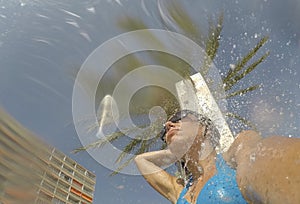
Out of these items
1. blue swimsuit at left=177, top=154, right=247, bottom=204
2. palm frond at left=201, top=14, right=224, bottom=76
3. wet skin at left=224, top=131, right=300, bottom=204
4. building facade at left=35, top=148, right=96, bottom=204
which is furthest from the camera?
building facade at left=35, top=148, right=96, bottom=204

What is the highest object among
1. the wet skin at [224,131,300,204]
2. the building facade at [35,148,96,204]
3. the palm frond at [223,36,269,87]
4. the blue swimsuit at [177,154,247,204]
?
the building facade at [35,148,96,204]

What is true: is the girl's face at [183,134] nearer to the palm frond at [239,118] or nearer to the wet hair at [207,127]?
the wet hair at [207,127]

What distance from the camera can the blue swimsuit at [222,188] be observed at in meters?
1.79

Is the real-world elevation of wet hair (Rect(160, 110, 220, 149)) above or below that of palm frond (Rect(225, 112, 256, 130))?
below

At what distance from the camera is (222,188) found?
74.0 inches

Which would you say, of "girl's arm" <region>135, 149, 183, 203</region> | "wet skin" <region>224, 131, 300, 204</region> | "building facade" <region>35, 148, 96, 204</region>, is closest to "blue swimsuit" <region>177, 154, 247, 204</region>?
"girl's arm" <region>135, 149, 183, 203</region>

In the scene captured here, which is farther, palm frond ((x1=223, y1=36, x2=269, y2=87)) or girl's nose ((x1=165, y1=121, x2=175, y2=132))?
palm frond ((x1=223, y1=36, x2=269, y2=87))

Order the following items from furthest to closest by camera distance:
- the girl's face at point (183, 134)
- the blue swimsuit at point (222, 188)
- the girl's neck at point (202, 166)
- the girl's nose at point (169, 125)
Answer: the girl's nose at point (169, 125) → the girl's face at point (183, 134) → the girl's neck at point (202, 166) → the blue swimsuit at point (222, 188)

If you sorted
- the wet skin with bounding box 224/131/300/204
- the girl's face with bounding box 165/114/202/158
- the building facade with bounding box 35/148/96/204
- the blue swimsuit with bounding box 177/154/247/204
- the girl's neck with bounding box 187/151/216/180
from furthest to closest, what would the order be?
the building facade with bounding box 35/148/96/204 < the girl's face with bounding box 165/114/202/158 < the girl's neck with bounding box 187/151/216/180 < the blue swimsuit with bounding box 177/154/247/204 < the wet skin with bounding box 224/131/300/204

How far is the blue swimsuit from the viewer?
5.87 ft

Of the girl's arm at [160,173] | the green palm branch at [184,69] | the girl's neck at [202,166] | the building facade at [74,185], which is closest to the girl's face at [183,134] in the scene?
the girl's neck at [202,166]

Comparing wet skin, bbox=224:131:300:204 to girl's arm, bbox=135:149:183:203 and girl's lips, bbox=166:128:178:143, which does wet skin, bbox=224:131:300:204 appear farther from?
girl's arm, bbox=135:149:183:203

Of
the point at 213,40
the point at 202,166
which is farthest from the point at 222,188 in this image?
the point at 213,40

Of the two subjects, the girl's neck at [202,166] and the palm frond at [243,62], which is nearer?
the girl's neck at [202,166]
